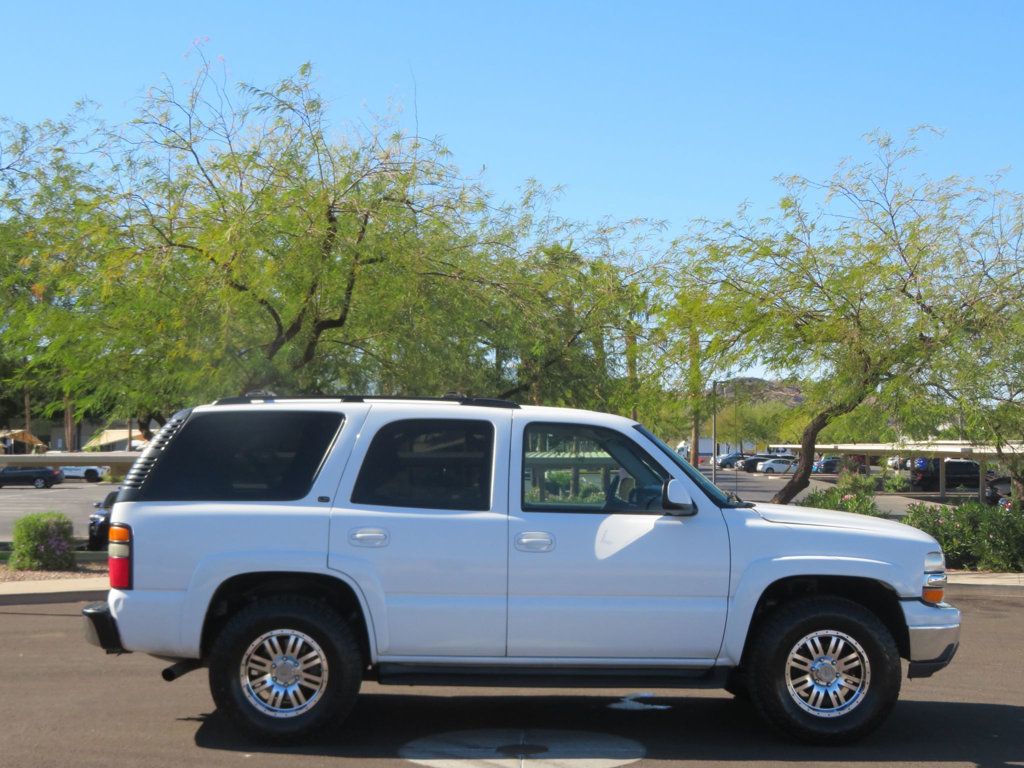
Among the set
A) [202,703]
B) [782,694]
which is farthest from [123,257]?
[782,694]

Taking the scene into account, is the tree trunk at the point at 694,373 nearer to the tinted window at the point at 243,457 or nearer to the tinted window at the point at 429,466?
the tinted window at the point at 429,466

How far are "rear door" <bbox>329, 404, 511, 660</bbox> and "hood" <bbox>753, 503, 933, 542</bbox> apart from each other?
1.63m

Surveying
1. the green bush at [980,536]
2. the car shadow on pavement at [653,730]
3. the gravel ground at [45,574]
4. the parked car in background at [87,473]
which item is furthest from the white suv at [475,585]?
the parked car in background at [87,473]

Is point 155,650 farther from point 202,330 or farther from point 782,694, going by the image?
point 202,330

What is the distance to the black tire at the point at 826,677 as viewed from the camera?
6.60 metres

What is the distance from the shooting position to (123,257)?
1441 centimetres

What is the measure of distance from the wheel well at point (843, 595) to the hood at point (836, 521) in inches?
12.2

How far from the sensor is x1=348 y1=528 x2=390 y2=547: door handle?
656cm

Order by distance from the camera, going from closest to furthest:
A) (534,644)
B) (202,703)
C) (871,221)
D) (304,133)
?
(534,644)
(202,703)
(304,133)
(871,221)

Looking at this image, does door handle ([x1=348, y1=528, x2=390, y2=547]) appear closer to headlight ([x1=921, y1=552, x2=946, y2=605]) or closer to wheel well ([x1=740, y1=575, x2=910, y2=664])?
wheel well ([x1=740, y1=575, x2=910, y2=664])

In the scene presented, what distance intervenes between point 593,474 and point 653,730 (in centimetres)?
164

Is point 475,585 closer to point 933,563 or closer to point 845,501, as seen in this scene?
point 933,563

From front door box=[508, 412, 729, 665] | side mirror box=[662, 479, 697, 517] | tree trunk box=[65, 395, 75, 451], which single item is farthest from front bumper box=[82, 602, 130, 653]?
tree trunk box=[65, 395, 75, 451]

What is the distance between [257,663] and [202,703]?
1567mm
